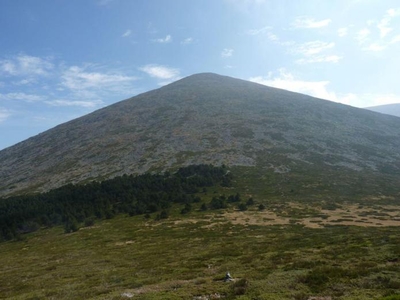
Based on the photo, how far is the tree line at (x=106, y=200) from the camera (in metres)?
68.5

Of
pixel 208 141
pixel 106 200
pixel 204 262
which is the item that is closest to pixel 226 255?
pixel 204 262

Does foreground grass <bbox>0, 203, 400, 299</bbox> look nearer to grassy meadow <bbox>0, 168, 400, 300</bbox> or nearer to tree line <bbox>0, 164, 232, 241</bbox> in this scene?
grassy meadow <bbox>0, 168, 400, 300</bbox>

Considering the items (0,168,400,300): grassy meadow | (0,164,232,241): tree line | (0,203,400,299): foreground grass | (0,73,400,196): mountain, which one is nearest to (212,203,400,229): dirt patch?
(0,168,400,300): grassy meadow

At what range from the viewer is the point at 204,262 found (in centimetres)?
3178

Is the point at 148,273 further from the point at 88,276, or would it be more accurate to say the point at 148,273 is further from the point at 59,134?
the point at 59,134

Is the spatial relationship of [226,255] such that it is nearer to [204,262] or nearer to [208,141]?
[204,262]

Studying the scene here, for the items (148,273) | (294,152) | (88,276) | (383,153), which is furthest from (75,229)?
(383,153)

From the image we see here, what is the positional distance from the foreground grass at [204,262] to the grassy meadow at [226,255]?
0.38 ft

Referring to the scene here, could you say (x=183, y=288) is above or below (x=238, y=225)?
above

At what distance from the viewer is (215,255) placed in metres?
34.8

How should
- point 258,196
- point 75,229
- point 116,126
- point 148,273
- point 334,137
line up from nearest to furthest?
point 148,273, point 75,229, point 258,196, point 334,137, point 116,126

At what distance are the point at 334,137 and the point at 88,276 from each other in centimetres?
13206

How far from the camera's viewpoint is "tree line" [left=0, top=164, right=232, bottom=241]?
6850 cm

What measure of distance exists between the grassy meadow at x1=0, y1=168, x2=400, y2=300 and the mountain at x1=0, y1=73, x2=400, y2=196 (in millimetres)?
39380
